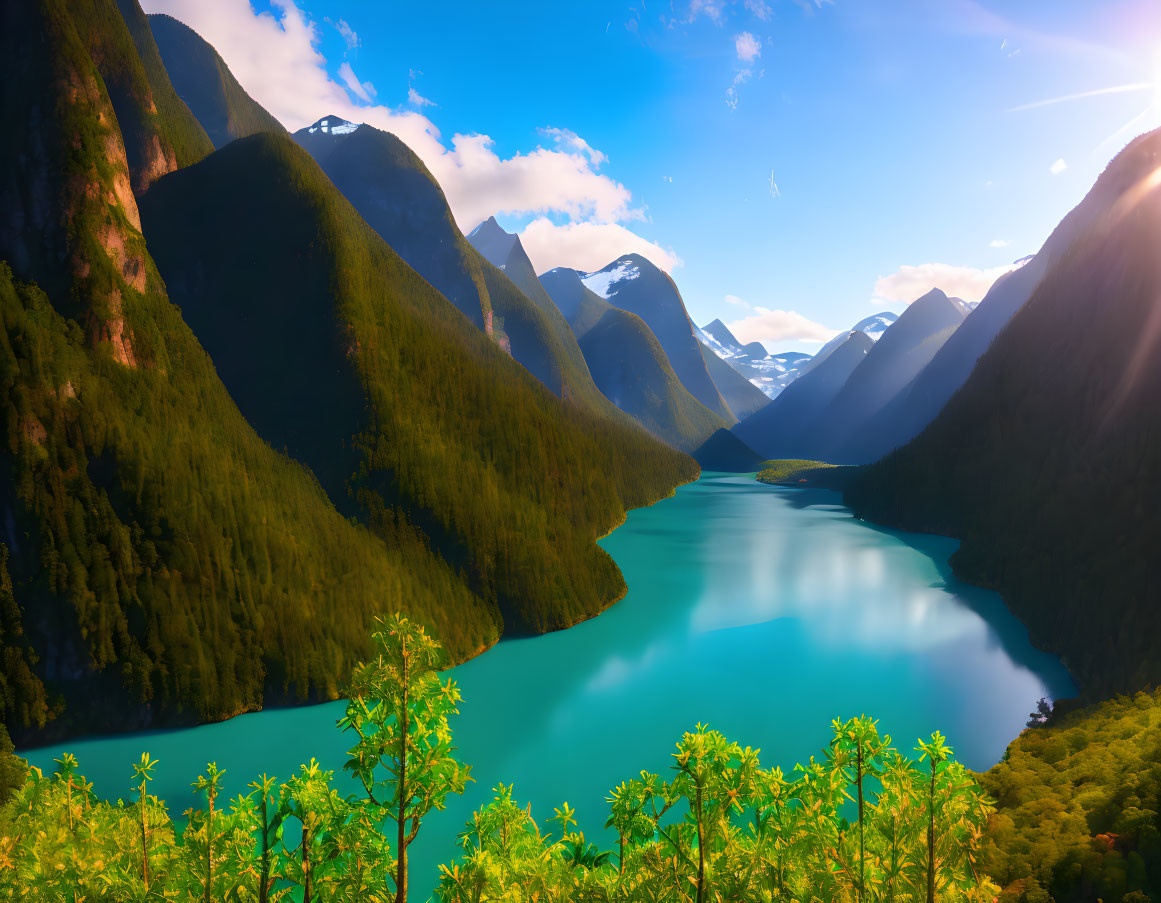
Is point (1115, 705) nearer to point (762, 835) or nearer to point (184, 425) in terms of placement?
point (762, 835)

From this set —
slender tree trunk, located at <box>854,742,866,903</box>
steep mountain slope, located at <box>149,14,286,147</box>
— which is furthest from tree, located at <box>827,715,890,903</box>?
steep mountain slope, located at <box>149,14,286,147</box>

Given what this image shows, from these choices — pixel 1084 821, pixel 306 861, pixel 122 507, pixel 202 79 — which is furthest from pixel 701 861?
pixel 202 79

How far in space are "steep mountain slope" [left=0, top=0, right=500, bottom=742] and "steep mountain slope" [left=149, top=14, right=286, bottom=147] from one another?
11271 centimetres

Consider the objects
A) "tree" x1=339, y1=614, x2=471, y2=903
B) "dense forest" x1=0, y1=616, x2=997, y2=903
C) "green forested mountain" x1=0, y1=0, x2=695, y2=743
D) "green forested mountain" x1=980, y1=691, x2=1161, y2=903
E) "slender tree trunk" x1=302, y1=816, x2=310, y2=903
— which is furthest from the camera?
"green forested mountain" x1=0, y1=0, x2=695, y2=743

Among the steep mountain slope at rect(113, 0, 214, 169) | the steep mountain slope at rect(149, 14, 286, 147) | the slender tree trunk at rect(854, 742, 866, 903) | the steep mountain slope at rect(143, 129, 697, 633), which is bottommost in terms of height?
the slender tree trunk at rect(854, 742, 866, 903)

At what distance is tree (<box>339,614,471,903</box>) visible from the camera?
9438 mm

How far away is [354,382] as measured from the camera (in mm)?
60688

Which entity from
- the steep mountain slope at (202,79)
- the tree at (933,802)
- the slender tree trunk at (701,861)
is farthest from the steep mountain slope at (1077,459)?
the steep mountain slope at (202,79)

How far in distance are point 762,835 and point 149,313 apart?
57193 mm

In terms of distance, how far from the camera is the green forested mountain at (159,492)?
3547cm

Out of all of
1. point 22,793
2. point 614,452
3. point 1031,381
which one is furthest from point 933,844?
point 614,452

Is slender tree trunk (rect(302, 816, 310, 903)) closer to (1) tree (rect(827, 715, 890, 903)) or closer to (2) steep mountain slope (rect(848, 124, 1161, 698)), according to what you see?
(1) tree (rect(827, 715, 890, 903))

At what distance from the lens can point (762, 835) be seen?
11352mm

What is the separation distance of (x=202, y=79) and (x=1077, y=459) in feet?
623
